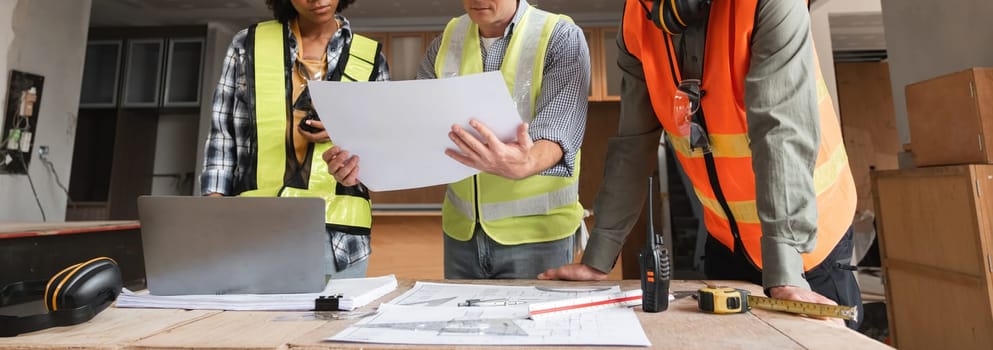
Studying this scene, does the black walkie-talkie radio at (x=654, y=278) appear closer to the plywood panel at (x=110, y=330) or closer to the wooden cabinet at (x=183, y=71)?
the plywood panel at (x=110, y=330)

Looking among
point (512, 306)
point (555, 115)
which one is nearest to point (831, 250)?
point (555, 115)

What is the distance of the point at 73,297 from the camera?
1.84 feet

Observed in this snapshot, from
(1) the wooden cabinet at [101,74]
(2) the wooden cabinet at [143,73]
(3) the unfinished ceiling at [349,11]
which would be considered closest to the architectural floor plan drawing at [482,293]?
(3) the unfinished ceiling at [349,11]

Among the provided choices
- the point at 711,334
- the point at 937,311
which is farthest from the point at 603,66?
the point at 711,334

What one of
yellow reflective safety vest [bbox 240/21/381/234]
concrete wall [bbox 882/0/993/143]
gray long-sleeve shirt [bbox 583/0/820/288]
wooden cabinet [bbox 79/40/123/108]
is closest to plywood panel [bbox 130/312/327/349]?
yellow reflective safety vest [bbox 240/21/381/234]

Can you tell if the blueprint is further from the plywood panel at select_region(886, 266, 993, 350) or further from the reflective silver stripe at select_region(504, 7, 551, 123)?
the plywood panel at select_region(886, 266, 993, 350)

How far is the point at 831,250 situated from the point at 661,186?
3029 mm

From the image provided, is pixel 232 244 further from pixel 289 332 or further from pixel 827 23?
pixel 827 23

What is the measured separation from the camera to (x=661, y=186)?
3.90 metres

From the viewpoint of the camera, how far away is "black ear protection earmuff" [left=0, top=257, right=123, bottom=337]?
1.70 ft

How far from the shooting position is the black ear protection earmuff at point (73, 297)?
0.52 metres

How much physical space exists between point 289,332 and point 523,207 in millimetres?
634

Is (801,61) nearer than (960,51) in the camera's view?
Yes

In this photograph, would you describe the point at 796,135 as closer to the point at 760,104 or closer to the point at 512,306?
the point at 760,104
